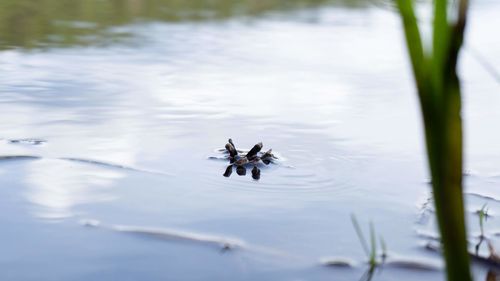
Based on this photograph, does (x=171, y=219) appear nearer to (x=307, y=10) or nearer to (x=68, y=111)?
(x=68, y=111)

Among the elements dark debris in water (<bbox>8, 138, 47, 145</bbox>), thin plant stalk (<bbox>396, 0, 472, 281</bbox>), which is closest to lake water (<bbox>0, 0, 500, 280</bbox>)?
dark debris in water (<bbox>8, 138, 47, 145</bbox>)

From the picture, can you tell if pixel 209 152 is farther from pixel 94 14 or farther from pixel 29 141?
pixel 94 14

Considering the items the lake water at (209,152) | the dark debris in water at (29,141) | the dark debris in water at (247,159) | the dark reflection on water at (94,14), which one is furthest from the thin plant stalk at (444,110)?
the dark reflection on water at (94,14)

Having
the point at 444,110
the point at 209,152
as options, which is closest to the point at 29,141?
the point at 209,152

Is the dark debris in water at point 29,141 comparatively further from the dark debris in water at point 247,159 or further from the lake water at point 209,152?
the dark debris in water at point 247,159

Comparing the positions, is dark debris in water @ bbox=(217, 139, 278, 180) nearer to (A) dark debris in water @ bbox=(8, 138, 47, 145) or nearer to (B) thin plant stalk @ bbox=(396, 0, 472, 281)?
(A) dark debris in water @ bbox=(8, 138, 47, 145)
